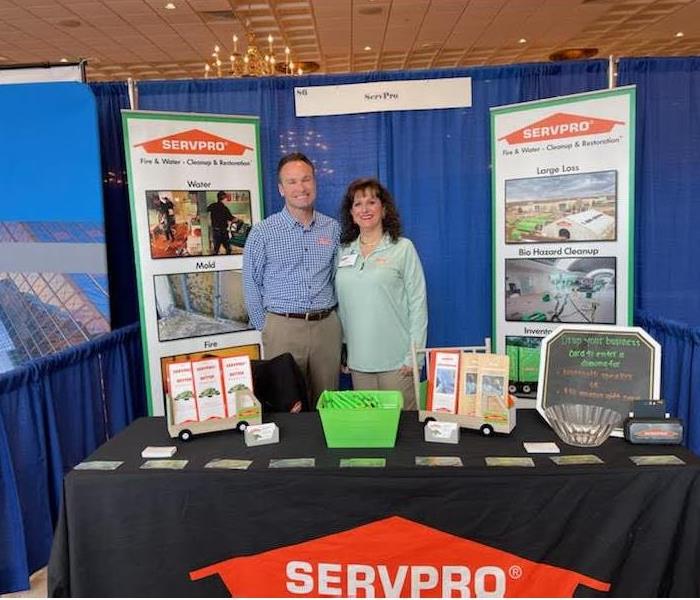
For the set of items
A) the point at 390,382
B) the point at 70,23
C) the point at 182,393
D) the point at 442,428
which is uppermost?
the point at 70,23

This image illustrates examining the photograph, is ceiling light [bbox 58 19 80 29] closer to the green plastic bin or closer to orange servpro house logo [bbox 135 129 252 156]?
orange servpro house logo [bbox 135 129 252 156]

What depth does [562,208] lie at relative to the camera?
3184mm

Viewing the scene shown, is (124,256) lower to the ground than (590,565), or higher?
higher

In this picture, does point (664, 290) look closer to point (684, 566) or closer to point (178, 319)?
point (684, 566)

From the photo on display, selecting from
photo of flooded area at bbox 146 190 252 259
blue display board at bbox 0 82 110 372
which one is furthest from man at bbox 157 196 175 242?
blue display board at bbox 0 82 110 372

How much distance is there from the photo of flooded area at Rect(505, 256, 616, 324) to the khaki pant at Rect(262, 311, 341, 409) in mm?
1236

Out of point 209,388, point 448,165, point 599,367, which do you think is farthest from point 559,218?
point 209,388

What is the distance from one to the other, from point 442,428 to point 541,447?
26 cm

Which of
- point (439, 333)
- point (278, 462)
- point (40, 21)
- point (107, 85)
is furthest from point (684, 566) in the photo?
point (40, 21)

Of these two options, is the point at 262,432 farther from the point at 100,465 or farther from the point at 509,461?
the point at 509,461

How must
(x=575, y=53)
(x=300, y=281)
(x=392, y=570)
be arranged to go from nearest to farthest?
(x=392, y=570)
(x=300, y=281)
(x=575, y=53)

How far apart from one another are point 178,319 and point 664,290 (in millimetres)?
3015

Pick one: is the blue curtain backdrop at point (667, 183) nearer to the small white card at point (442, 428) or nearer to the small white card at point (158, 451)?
the small white card at point (442, 428)

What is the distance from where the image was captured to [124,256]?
3.70 metres
